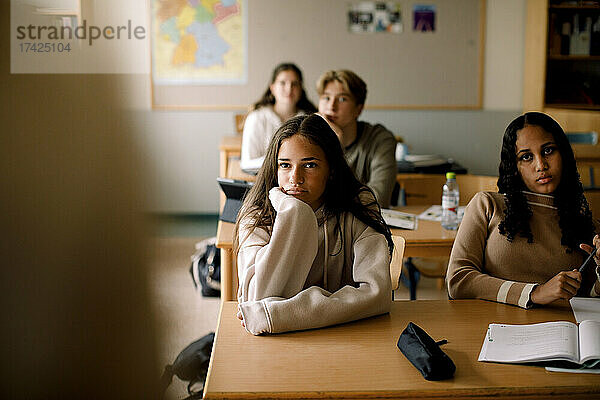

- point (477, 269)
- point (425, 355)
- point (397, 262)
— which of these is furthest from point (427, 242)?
point (425, 355)

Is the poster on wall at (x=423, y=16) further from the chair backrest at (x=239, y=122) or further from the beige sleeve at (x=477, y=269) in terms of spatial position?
the beige sleeve at (x=477, y=269)

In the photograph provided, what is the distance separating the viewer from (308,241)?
1521 millimetres

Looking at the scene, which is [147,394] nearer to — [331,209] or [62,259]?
[62,259]

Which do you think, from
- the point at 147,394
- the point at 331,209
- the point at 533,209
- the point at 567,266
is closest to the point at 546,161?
the point at 533,209

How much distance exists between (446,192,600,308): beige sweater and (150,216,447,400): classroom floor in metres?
0.74

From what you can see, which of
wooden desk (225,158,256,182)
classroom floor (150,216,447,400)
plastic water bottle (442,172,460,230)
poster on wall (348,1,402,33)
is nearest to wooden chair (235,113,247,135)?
classroom floor (150,216,447,400)

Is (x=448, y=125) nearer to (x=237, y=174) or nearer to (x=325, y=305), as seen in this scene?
(x=237, y=174)

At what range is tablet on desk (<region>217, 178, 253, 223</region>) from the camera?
2.43 meters

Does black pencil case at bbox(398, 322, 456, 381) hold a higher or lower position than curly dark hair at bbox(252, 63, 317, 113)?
lower

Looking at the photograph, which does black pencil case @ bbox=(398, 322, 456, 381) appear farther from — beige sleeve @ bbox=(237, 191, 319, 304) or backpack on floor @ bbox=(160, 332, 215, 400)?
backpack on floor @ bbox=(160, 332, 215, 400)

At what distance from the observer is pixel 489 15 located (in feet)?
17.8

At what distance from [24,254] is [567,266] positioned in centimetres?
155

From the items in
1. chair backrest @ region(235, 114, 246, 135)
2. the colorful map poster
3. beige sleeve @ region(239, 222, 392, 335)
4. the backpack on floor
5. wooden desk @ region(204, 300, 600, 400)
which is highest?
Answer: the colorful map poster

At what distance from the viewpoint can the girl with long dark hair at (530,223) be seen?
1768mm
